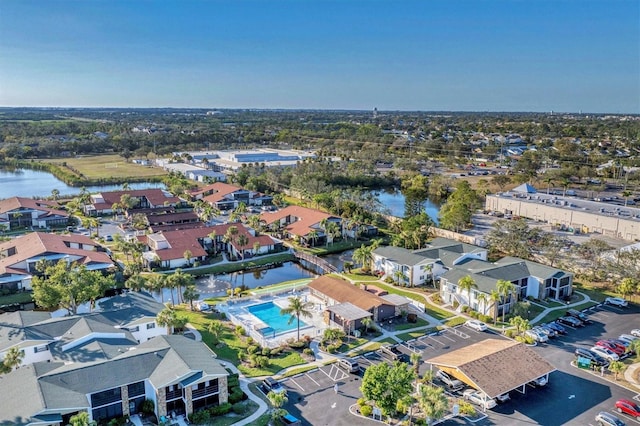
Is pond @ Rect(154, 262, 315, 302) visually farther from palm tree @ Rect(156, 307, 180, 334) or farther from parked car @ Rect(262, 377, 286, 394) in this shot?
parked car @ Rect(262, 377, 286, 394)

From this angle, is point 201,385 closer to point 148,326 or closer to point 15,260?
point 148,326

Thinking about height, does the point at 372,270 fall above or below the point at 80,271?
below

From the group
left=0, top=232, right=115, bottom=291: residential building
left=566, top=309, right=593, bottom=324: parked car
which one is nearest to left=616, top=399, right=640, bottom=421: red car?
left=566, top=309, right=593, bottom=324: parked car

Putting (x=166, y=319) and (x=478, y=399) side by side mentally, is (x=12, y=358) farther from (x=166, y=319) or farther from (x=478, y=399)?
(x=478, y=399)

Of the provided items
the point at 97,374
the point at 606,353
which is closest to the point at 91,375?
the point at 97,374

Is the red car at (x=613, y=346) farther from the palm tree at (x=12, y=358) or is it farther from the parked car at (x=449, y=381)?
the palm tree at (x=12, y=358)

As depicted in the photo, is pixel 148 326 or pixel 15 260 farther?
pixel 15 260

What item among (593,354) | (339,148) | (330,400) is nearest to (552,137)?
(339,148)

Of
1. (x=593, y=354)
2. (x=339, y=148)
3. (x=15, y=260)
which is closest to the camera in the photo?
(x=593, y=354)
